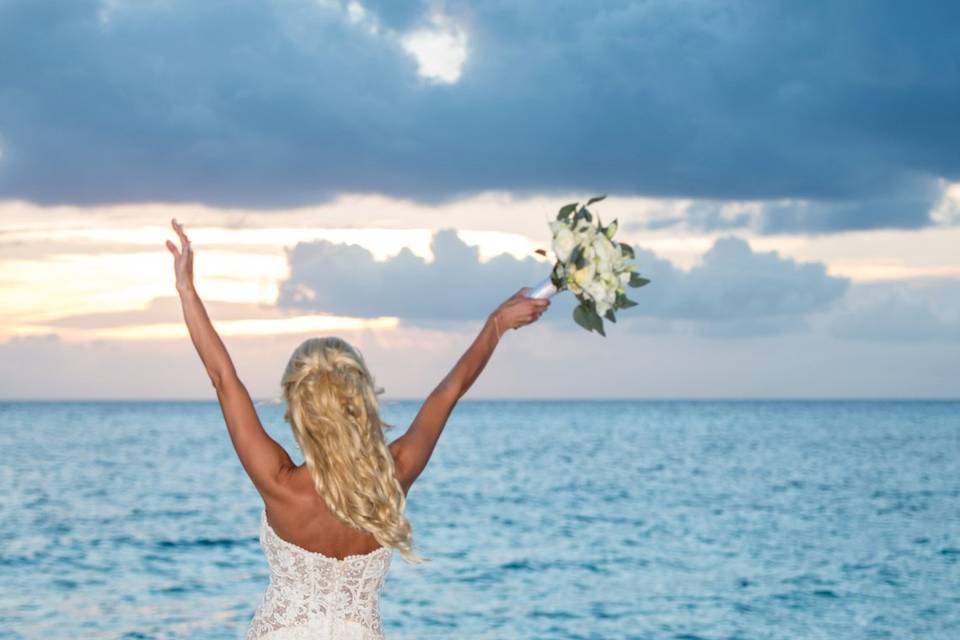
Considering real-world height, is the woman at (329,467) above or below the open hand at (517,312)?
below

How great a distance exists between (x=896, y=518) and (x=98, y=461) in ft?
115

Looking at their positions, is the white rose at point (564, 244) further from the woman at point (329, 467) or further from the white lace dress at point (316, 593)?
the white lace dress at point (316, 593)

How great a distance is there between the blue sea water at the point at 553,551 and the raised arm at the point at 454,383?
1.78ft

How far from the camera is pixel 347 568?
4.24 m

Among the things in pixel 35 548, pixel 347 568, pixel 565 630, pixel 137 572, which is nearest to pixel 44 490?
pixel 35 548

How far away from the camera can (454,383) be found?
Result: 13.1ft

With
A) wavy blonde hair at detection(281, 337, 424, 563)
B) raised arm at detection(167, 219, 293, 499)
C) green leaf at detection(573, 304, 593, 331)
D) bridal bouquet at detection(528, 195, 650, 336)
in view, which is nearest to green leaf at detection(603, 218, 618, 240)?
bridal bouquet at detection(528, 195, 650, 336)

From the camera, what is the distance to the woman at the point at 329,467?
3803 mm

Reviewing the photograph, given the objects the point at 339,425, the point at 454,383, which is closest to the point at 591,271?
the point at 454,383

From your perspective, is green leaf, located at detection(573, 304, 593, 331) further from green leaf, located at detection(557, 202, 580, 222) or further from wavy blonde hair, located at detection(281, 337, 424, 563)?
wavy blonde hair, located at detection(281, 337, 424, 563)

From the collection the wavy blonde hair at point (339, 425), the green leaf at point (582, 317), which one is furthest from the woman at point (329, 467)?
the green leaf at point (582, 317)

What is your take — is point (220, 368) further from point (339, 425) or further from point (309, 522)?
point (309, 522)

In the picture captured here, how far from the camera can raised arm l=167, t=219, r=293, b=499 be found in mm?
3746

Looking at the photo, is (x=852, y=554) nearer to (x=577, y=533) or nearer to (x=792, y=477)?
(x=577, y=533)
